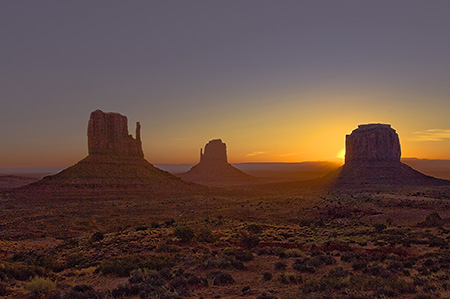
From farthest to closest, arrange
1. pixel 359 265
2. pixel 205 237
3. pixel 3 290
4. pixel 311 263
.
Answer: pixel 205 237 → pixel 311 263 → pixel 359 265 → pixel 3 290

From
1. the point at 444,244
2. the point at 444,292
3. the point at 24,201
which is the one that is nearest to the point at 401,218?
the point at 444,244

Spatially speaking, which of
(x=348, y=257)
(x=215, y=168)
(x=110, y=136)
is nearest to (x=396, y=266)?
(x=348, y=257)

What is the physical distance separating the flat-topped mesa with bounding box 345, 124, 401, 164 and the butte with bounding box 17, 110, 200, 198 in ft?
190

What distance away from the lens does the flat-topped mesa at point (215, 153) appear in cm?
18102

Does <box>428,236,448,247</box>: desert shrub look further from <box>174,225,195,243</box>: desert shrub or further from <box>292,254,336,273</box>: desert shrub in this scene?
<box>174,225,195,243</box>: desert shrub

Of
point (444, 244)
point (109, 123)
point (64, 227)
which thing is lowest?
point (64, 227)

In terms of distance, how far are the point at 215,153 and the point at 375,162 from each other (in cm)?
10124

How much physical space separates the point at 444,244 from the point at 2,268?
74.4 feet

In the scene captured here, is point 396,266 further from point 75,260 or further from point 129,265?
point 75,260

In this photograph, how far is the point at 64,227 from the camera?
36188mm

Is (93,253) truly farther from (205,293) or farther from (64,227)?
(64,227)

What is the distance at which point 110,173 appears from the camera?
78.0 metres

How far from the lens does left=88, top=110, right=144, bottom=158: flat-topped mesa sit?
87312mm

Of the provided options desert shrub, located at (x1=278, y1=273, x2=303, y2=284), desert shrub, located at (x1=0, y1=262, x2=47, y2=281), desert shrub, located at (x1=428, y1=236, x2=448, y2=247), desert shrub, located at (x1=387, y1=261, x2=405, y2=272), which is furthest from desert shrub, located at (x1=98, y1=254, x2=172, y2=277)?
desert shrub, located at (x1=428, y1=236, x2=448, y2=247)
